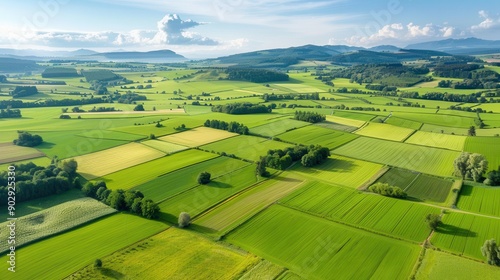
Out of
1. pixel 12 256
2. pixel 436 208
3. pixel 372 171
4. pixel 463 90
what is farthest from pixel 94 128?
pixel 463 90

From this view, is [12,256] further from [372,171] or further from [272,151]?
[372,171]

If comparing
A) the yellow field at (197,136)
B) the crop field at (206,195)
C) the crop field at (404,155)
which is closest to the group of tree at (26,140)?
the yellow field at (197,136)

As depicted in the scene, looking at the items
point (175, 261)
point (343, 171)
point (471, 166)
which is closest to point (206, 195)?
point (175, 261)

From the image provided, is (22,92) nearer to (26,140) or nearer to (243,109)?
(26,140)

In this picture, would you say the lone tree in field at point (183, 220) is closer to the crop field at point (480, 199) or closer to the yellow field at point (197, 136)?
the yellow field at point (197, 136)

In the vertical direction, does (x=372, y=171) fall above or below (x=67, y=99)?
below

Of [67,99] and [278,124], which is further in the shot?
[67,99]

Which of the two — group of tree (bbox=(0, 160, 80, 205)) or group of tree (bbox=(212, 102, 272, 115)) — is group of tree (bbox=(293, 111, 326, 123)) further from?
group of tree (bbox=(0, 160, 80, 205))
